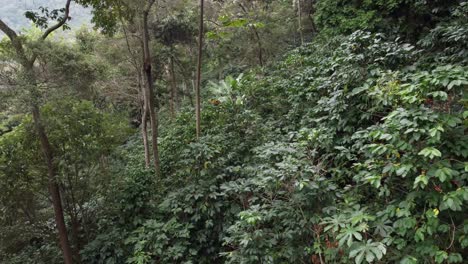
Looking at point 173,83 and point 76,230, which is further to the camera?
point 173,83

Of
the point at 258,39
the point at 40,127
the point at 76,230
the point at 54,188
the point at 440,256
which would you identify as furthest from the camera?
the point at 258,39

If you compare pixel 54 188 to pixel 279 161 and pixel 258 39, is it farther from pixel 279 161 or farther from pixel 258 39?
pixel 258 39

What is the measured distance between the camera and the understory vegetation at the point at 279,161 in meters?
3.14

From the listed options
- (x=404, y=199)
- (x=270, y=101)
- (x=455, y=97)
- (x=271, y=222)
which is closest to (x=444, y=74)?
(x=455, y=97)

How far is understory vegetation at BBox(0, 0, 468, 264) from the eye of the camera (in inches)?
124

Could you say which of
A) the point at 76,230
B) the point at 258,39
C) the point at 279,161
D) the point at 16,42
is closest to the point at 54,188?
the point at 76,230

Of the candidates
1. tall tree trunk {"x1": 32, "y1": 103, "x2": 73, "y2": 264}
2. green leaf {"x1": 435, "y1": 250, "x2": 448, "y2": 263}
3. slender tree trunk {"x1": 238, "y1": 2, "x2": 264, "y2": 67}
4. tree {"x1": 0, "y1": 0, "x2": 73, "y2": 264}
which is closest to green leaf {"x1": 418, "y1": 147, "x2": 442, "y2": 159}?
green leaf {"x1": 435, "y1": 250, "x2": 448, "y2": 263}

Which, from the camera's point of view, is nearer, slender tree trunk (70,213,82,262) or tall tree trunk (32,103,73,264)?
tall tree trunk (32,103,73,264)

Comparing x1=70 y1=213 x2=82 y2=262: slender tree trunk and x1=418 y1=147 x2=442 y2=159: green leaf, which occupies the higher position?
x1=418 y1=147 x2=442 y2=159: green leaf

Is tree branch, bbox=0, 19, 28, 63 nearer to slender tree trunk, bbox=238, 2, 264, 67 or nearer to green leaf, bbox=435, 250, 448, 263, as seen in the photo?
green leaf, bbox=435, 250, 448, 263

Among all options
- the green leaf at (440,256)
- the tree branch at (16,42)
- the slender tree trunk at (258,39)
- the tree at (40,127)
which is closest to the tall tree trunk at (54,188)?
the tree at (40,127)

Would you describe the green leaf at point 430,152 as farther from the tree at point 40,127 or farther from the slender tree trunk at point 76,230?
the slender tree trunk at point 76,230

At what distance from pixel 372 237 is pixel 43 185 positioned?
18.0 ft

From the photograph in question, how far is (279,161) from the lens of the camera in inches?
181
